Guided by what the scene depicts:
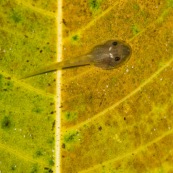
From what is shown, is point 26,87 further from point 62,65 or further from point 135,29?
point 135,29

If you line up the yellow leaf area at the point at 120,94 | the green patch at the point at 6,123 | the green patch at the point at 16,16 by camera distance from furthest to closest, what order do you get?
1. the yellow leaf area at the point at 120,94
2. the green patch at the point at 6,123
3. the green patch at the point at 16,16

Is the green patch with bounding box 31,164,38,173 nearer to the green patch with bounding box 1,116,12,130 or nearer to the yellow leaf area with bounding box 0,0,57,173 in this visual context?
the yellow leaf area with bounding box 0,0,57,173

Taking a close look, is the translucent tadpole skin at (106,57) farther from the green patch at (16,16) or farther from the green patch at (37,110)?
the green patch at (16,16)

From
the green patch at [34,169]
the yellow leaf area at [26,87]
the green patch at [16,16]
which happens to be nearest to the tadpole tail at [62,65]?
the yellow leaf area at [26,87]

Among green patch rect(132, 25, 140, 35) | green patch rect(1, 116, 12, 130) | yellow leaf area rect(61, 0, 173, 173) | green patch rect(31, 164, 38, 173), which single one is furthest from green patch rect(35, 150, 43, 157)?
green patch rect(132, 25, 140, 35)

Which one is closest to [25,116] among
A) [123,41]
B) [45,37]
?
[45,37]

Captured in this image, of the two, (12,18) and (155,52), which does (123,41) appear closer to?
(155,52)

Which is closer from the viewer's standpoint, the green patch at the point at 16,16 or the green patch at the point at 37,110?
the green patch at the point at 16,16

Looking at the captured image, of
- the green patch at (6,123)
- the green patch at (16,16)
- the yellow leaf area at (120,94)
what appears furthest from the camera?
the yellow leaf area at (120,94)
